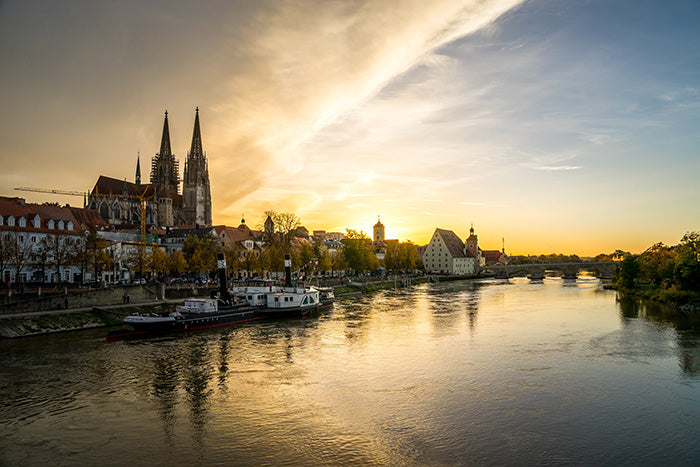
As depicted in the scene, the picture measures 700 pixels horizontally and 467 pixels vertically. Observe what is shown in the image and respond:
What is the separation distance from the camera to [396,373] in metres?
26.2

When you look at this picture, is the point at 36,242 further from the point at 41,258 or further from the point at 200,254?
the point at 200,254

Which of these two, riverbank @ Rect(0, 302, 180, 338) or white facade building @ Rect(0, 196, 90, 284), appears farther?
white facade building @ Rect(0, 196, 90, 284)

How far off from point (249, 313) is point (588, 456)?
35.9 meters

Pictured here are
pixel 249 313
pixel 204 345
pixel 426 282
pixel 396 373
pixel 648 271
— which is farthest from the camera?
A: pixel 426 282

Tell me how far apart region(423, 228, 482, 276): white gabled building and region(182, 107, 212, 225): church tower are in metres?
75.3

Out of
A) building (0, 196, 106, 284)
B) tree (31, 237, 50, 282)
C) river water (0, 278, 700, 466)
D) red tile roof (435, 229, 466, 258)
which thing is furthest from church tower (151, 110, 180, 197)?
river water (0, 278, 700, 466)

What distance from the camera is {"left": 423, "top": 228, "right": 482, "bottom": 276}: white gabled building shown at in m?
161

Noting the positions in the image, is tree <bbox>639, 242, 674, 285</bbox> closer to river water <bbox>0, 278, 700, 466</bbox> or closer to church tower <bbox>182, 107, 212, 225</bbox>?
river water <bbox>0, 278, 700, 466</bbox>

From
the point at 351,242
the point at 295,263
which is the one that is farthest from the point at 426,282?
the point at 295,263

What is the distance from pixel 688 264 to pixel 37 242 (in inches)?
3028

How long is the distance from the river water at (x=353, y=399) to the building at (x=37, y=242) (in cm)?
2052

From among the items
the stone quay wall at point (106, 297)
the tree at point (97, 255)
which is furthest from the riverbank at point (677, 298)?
the tree at point (97, 255)

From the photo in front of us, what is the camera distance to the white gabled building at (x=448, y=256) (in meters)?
161

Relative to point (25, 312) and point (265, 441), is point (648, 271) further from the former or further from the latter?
point (25, 312)
